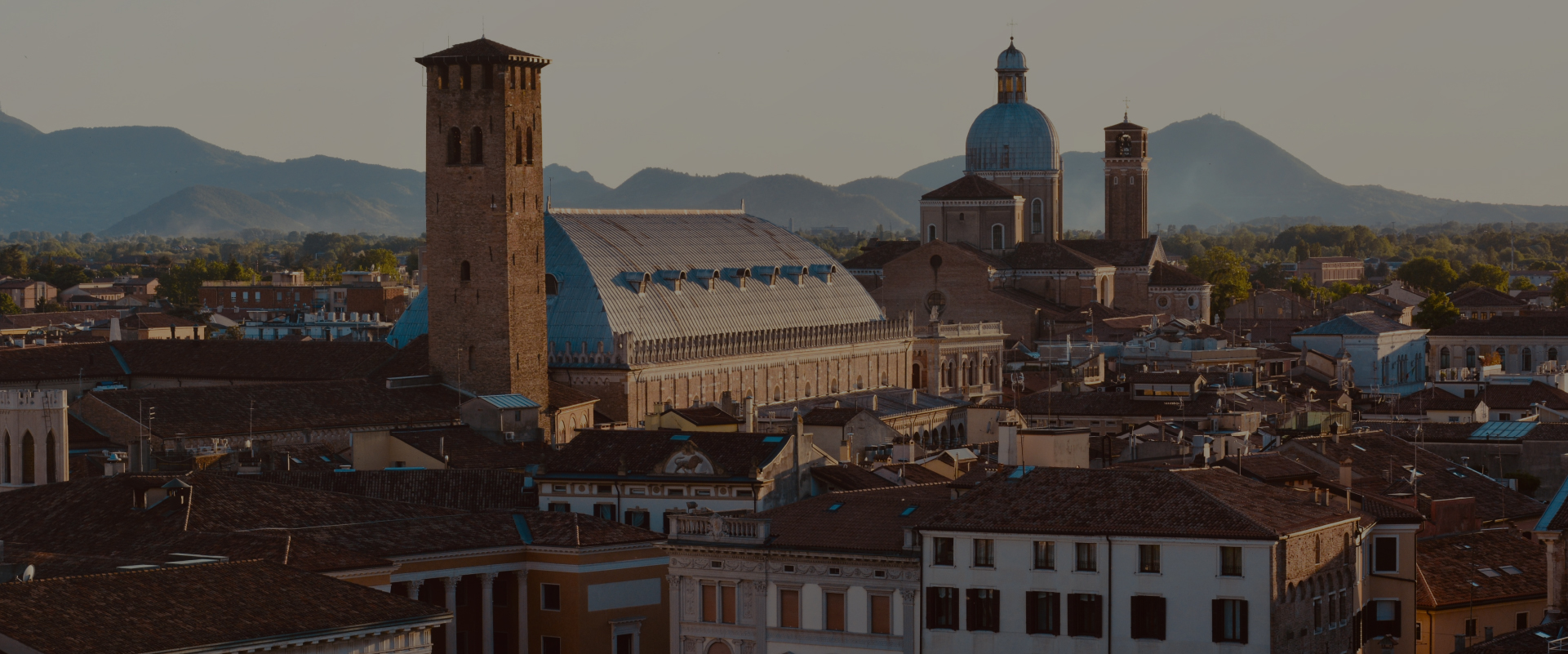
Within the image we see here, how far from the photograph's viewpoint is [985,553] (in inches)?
1785

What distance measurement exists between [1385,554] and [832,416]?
1159 inches

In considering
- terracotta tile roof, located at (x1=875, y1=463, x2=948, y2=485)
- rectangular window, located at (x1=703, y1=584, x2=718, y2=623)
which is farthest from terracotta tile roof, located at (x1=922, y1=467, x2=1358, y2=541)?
terracotta tile roof, located at (x1=875, y1=463, x2=948, y2=485)

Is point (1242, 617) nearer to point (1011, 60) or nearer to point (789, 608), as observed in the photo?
point (789, 608)

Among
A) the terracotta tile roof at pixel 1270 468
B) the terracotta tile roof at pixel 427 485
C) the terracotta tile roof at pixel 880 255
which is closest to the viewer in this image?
the terracotta tile roof at pixel 1270 468

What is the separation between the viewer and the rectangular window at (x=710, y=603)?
4900 cm

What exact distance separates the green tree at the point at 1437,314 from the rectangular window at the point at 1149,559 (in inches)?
4408

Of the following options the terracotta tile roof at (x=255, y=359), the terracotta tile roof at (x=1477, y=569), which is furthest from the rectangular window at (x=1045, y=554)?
the terracotta tile roof at (x=255, y=359)

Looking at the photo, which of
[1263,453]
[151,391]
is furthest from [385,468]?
[1263,453]

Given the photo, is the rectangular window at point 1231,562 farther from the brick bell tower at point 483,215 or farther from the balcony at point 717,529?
the brick bell tower at point 483,215

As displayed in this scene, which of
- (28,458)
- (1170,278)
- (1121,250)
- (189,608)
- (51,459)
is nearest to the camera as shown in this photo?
(189,608)

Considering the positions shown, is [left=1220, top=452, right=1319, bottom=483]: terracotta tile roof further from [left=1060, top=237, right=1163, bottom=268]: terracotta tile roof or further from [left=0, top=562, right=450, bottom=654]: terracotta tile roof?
[left=1060, top=237, right=1163, bottom=268]: terracotta tile roof

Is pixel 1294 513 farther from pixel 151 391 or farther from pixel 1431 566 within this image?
pixel 151 391

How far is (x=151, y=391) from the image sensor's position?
7281 cm

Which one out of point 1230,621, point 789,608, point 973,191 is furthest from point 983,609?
point 973,191
